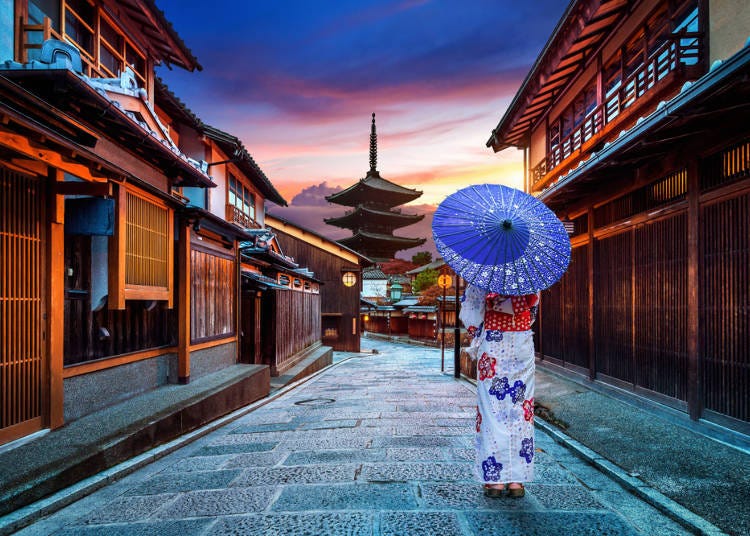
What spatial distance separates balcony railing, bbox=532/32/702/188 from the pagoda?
35107mm

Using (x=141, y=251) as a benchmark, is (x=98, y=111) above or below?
above

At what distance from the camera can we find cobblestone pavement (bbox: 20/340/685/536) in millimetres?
3580

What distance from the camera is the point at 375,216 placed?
5100 centimetres

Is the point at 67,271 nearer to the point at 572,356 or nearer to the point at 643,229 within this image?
the point at 643,229

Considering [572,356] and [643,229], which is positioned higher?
[643,229]

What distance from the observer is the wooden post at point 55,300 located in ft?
18.4

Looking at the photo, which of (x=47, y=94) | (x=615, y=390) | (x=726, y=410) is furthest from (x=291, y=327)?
(x=726, y=410)

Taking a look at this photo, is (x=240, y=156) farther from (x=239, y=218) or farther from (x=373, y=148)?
(x=373, y=148)

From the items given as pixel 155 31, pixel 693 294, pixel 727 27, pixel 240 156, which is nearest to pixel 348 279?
pixel 240 156

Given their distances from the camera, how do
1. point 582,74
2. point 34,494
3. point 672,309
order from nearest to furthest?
point 34,494 < point 672,309 < point 582,74

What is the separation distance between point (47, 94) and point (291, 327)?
12.0 m

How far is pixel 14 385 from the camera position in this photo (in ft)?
16.8

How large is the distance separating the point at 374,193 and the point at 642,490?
47.1 meters

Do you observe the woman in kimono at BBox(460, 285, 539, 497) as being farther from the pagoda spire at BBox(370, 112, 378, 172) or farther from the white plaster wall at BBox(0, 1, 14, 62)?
the pagoda spire at BBox(370, 112, 378, 172)
